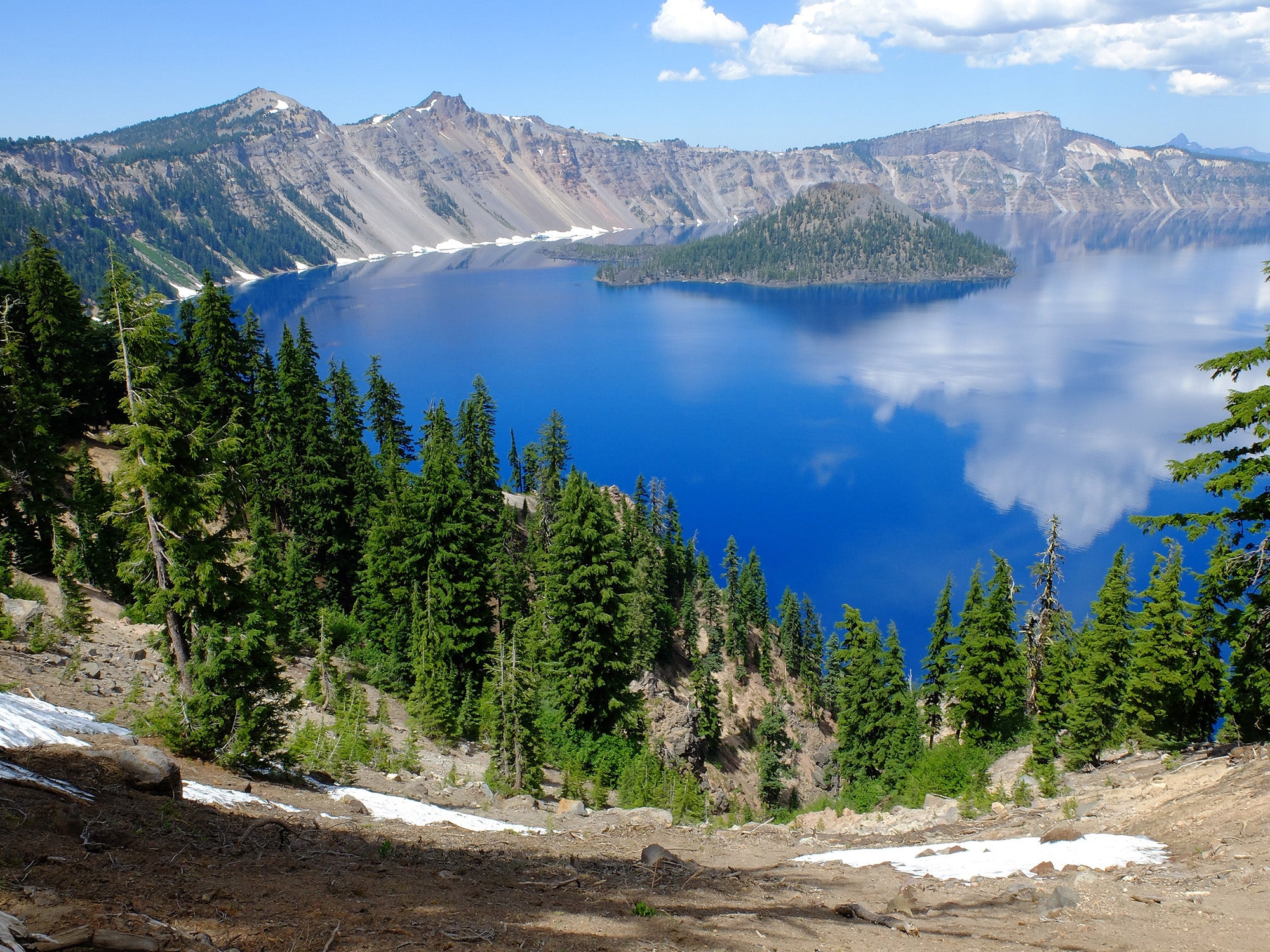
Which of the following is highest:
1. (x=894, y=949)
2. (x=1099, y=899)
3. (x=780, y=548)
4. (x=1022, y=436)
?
(x=894, y=949)

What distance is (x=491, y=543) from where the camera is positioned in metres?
36.2

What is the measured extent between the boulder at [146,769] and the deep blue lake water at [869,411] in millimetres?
54684

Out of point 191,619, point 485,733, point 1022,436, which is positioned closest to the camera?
point 191,619

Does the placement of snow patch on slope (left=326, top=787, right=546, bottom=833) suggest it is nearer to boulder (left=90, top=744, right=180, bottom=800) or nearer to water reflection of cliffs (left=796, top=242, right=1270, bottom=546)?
boulder (left=90, top=744, right=180, bottom=800)

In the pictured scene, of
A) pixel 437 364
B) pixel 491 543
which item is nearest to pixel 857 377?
pixel 437 364

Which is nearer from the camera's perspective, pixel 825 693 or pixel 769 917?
pixel 769 917

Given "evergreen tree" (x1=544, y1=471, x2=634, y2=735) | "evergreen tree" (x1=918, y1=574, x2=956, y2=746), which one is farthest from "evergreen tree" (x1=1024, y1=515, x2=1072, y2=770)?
"evergreen tree" (x1=544, y1=471, x2=634, y2=735)

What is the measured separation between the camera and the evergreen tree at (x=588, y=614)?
2552 cm

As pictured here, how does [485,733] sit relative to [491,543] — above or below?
below

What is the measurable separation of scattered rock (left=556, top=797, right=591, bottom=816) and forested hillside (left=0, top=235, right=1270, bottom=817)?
137cm

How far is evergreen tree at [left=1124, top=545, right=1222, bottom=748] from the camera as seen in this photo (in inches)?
810

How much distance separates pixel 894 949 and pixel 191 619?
14151mm

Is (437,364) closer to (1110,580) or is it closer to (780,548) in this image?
(780,548)

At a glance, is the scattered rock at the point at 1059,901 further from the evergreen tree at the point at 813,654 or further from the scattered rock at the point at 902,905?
the evergreen tree at the point at 813,654
